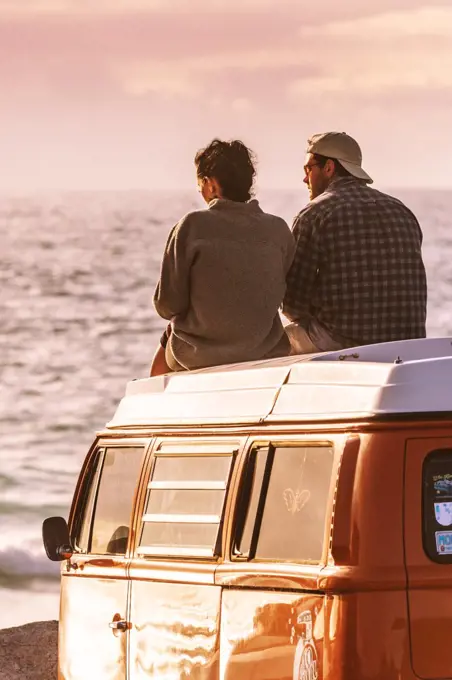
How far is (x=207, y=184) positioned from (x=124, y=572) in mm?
2036

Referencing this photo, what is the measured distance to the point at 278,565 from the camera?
6832 millimetres

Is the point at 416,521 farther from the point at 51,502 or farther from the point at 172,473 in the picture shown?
the point at 51,502

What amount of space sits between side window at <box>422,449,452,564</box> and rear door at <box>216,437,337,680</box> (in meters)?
0.32

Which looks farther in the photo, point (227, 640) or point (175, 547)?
point (175, 547)

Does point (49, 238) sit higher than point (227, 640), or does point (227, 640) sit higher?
point (49, 238)

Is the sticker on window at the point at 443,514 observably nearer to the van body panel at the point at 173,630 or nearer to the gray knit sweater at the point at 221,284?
the van body panel at the point at 173,630

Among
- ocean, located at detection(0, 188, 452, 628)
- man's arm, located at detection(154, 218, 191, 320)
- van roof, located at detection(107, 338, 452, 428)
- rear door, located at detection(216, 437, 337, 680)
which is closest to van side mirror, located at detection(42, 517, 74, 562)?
van roof, located at detection(107, 338, 452, 428)

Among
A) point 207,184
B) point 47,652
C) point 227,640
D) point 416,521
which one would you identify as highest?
point 207,184

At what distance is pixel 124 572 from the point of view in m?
8.19

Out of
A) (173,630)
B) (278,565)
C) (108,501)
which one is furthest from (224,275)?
(278,565)

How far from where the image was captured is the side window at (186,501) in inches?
292

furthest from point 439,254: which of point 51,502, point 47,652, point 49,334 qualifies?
point 47,652

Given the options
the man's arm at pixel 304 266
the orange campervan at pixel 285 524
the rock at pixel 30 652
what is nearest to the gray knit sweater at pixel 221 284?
the man's arm at pixel 304 266

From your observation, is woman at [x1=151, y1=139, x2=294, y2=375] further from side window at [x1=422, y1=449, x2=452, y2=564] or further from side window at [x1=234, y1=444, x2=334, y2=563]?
side window at [x1=422, y1=449, x2=452, y2=564]
